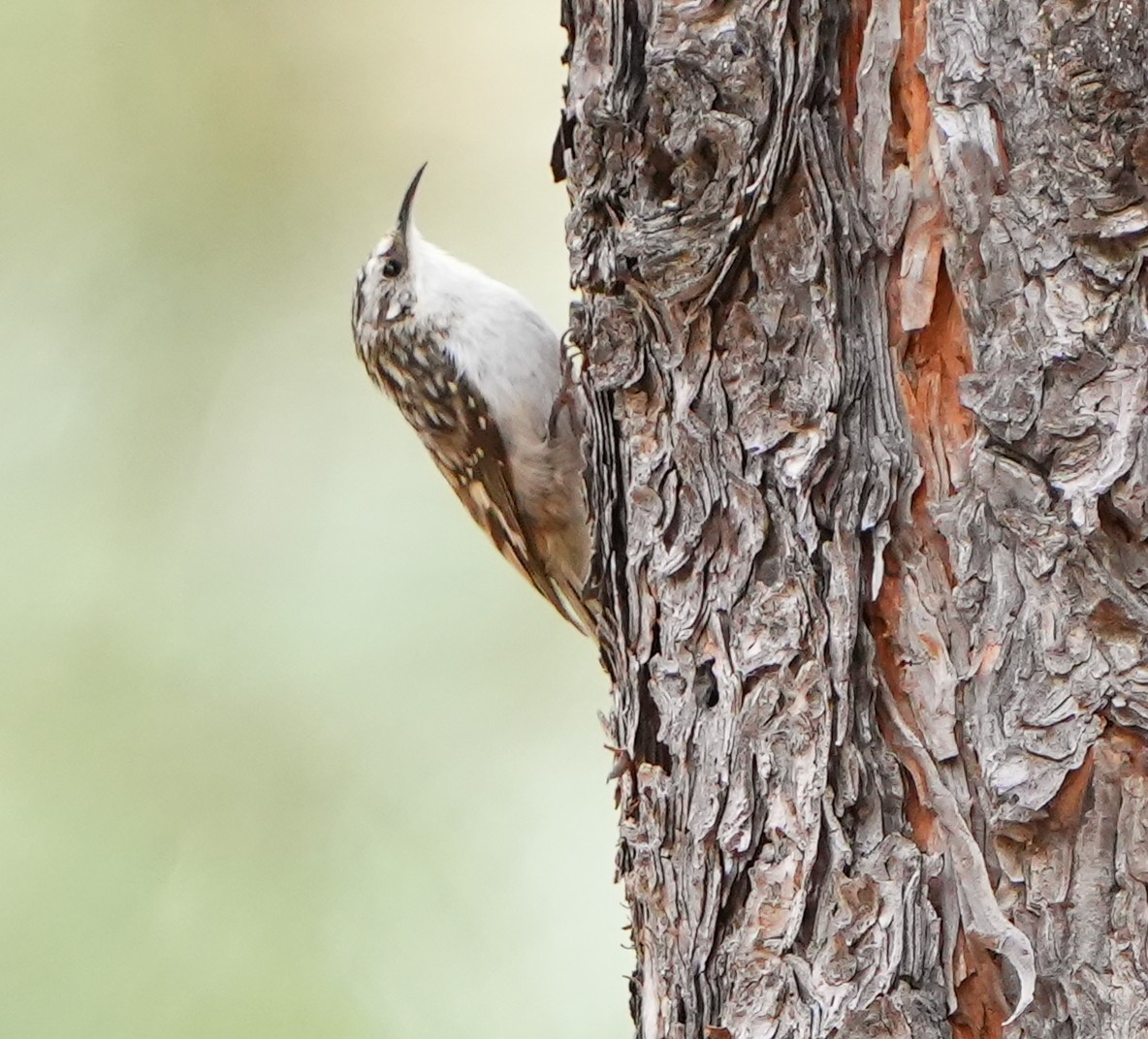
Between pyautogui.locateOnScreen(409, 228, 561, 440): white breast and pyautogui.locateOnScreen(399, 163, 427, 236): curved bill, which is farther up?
pyautogui.locateOnScreen(399, 163, 427, 236): curved bill

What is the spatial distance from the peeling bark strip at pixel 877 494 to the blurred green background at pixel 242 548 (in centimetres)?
217

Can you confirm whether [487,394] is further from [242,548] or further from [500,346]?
[242,548]

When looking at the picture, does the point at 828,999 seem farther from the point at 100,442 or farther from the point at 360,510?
the point at 100,442

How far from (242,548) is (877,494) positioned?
8.86 feet

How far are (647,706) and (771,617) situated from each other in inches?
9.0

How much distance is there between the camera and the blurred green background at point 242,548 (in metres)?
3.70

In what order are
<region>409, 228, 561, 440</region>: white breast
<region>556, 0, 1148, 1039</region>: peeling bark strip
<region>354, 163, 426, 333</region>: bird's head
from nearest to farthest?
<region>556, 0, 1148, 1039</region>: peeling bark strip
<region>409, 228, 561, 440</region>: white breast
<region>354, 163, 426, 333</region>: bird's head

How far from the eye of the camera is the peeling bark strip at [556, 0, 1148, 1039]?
126cm

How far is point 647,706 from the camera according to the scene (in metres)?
1.62

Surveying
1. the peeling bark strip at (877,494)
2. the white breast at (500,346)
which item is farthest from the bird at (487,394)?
the peeling bark strip at (877,494)

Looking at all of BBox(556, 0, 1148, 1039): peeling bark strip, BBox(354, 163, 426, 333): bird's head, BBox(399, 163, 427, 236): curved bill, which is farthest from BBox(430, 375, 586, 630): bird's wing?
BBox(556, 0, 1148, 1039): peeling bark strip

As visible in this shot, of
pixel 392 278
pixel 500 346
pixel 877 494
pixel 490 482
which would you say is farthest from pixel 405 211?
pixel 877 494

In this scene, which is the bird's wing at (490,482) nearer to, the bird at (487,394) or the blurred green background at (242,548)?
the bird at (487,394)

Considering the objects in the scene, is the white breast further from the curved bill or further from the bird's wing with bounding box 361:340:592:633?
the curved bill
